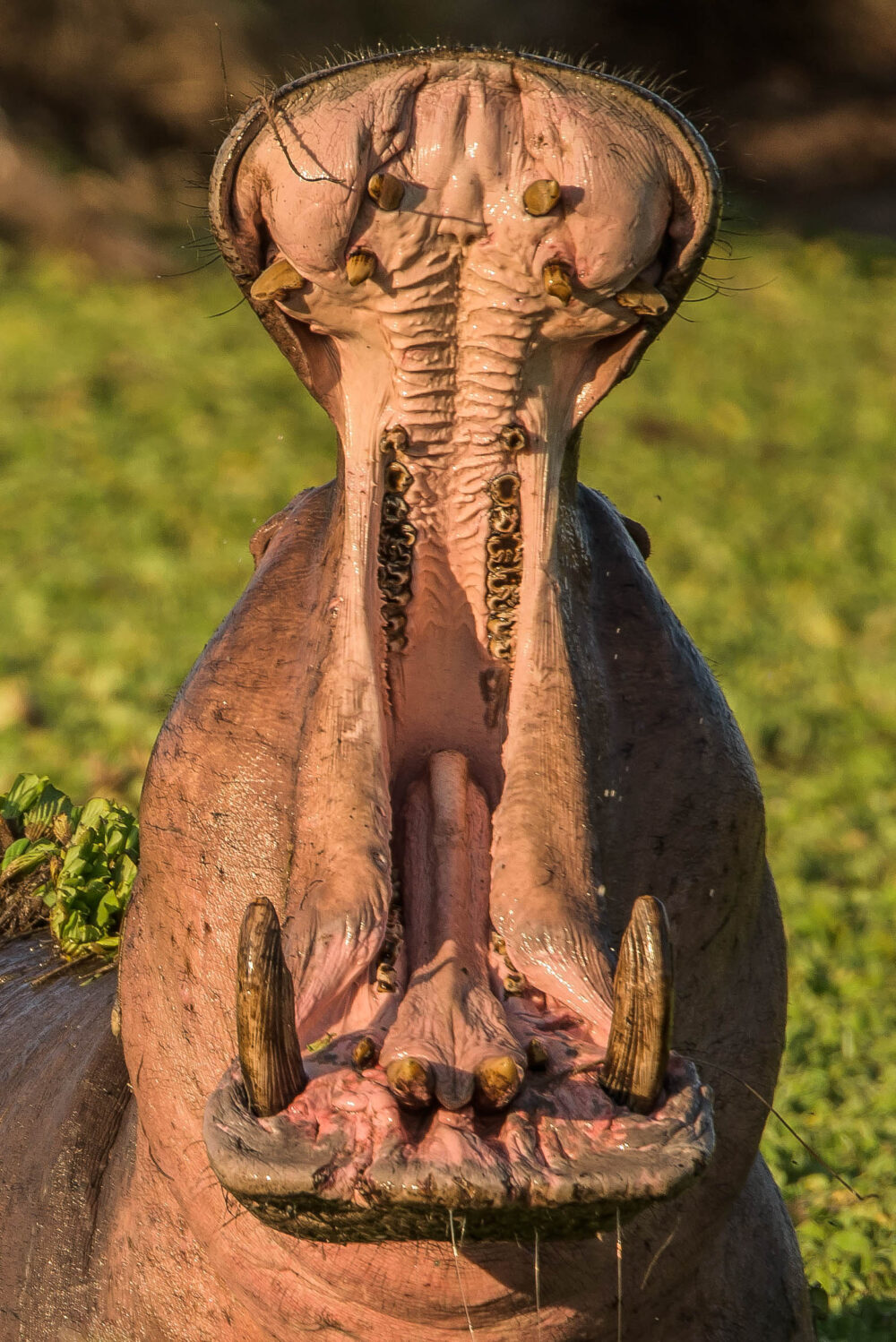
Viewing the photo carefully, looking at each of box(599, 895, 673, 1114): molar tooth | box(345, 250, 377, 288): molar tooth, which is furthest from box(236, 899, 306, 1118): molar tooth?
box(345, 250, 377, 288): molar tooth

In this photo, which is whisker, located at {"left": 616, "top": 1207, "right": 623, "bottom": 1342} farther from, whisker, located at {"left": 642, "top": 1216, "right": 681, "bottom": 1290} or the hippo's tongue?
the hippo's tongue

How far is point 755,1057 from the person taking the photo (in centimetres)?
240

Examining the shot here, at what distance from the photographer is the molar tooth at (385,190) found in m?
1.88

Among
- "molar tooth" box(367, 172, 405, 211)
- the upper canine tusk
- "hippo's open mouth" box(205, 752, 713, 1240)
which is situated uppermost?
"molar tooth" box(367, 172, 405, 211)

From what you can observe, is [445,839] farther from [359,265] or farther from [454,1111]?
[359,265]

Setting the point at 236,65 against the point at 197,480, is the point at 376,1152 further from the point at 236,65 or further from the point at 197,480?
the point at 236,65

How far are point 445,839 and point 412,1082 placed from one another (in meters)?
0.35

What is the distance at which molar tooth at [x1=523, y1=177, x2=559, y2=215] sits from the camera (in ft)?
6.19

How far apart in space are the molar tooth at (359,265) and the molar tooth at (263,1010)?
674 millimetres

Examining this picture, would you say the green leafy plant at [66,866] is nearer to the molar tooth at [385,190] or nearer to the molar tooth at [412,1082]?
the molar tooth at [412,1082]

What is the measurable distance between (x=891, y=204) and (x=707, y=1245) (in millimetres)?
12637

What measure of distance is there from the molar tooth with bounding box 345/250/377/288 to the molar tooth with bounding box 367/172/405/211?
5cm

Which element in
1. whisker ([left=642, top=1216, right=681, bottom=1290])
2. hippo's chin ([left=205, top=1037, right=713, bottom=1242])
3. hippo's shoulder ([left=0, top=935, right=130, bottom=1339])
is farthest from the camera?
hippo's shoulder ([left=0, top=935, right=130, bottom=1339])

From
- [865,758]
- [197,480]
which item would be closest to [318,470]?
[197,480]
